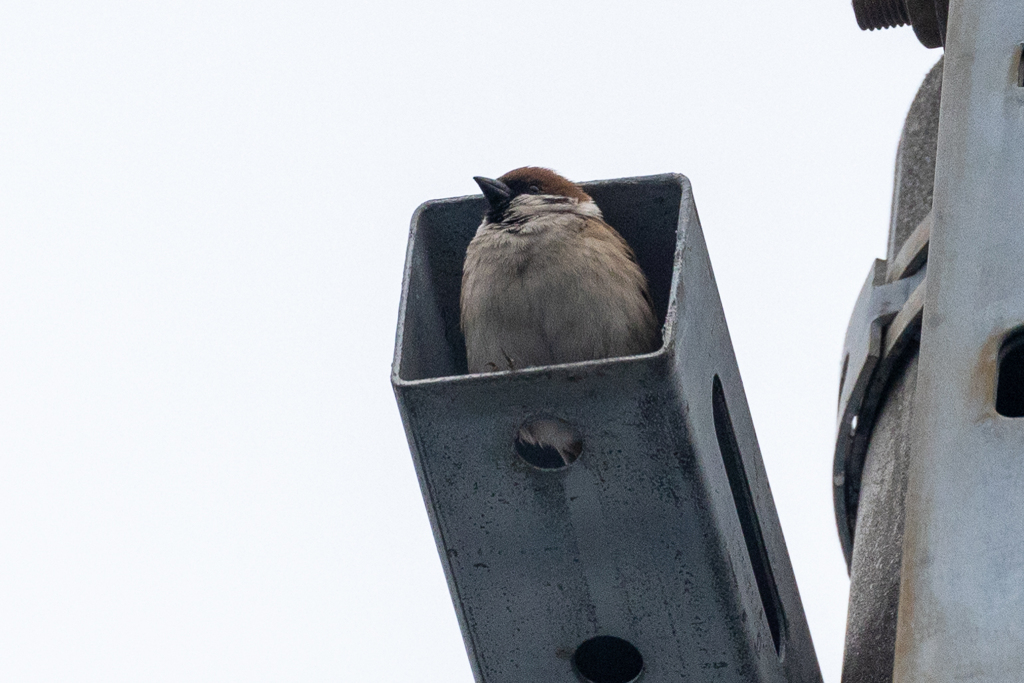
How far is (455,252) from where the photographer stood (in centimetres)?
315

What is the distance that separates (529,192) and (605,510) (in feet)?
5.21

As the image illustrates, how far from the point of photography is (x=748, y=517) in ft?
9.21

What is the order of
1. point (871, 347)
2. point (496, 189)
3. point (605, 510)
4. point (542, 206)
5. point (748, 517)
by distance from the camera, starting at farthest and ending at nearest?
point (496, 189)
point (542, 206)
point (871, 347)
point (748, 517)
point (605, 510)

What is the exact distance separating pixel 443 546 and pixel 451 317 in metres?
0.84

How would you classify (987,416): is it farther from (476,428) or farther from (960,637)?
(476,428)

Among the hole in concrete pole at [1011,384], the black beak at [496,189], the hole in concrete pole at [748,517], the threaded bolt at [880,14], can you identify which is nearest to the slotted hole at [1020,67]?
the hole in concrete pole at [1011,384]

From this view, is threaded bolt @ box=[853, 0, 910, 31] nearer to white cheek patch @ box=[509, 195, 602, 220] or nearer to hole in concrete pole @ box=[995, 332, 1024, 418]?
white cheek patch @ box=[509, 195, 602, 220]

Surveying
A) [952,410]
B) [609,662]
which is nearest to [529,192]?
[609,662]

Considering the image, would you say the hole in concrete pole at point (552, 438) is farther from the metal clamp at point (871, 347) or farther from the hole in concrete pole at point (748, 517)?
the metal clamp at point (871, 347)

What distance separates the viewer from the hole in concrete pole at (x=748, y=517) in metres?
2.77

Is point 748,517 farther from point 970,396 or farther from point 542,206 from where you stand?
point 542,206

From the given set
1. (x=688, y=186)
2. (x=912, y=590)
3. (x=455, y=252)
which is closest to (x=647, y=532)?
(x=912, y=590)

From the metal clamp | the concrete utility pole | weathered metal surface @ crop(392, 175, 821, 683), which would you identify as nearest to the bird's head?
the metal clamp

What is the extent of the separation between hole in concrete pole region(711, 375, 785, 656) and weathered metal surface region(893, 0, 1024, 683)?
19.0 inches
